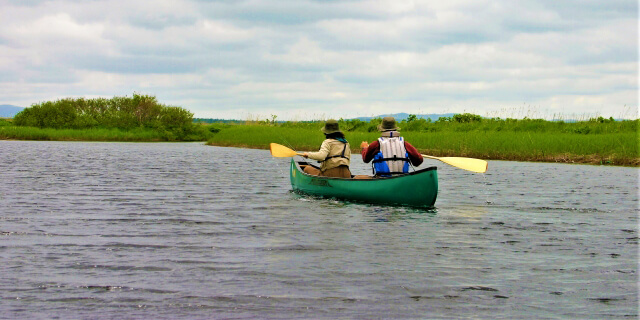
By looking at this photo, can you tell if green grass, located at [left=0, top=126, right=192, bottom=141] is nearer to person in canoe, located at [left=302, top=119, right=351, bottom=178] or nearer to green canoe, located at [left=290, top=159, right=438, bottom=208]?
person in canoe, located at [left=302, top=119, right=351, bottom=178]

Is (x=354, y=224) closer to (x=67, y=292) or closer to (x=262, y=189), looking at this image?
(x=67, y=292)

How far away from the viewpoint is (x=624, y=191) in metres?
15.5

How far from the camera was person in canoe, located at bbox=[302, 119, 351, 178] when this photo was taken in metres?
13.4

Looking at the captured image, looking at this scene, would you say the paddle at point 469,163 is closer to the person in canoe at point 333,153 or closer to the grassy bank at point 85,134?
the person in canoe at point 333,153

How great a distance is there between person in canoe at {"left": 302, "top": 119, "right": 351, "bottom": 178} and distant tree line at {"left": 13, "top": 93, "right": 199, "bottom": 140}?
179 ft

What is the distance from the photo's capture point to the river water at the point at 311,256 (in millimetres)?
5703

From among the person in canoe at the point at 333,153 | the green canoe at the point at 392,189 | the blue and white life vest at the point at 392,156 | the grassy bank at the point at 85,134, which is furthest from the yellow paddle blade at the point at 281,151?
the grassy bank at the point at 85,134

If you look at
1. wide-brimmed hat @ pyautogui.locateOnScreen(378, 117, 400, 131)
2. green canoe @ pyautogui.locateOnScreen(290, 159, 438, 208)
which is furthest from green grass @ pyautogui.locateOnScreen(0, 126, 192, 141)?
wide-brimmed hat @ pyautogui.locateOnScreen(378, 117, 400, 131)

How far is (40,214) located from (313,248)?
211 inches

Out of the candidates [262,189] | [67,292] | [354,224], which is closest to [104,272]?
[67,292]

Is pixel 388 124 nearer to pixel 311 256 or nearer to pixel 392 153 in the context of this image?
pixel 392 153

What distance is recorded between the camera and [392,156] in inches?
484

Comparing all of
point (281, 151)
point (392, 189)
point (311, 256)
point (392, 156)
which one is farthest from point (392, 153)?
point (311, 256)

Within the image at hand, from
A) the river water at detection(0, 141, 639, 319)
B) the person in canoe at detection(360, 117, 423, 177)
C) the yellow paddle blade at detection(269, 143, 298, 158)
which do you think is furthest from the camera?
the yellow paddle blade at detection(269, 143, 298, 158)
